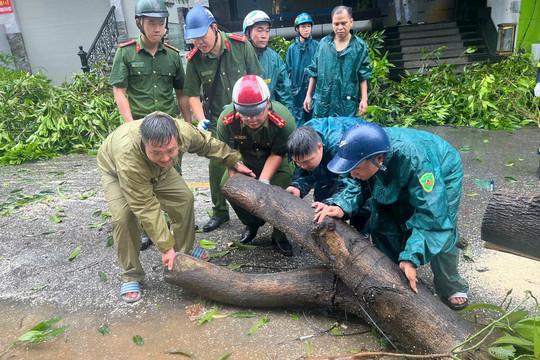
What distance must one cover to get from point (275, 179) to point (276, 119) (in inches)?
20.9

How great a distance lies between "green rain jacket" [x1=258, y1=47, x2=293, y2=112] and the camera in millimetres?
4367

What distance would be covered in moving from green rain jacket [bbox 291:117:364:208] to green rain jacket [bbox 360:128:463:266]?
0.17 metres

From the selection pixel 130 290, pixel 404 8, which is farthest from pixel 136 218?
pixel 404 8

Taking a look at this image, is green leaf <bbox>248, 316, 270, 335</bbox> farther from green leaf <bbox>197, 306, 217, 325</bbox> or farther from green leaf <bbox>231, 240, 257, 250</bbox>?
green leaf <bbox>231, 240, 257, 250</bbox>

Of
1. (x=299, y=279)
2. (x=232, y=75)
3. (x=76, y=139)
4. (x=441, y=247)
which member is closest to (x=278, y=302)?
(x=299, y=279)

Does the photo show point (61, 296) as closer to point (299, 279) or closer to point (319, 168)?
point (299, 279)

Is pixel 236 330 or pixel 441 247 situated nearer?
pixel 441 247

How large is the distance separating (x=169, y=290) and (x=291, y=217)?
1.13 meters

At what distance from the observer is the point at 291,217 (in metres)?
2.59

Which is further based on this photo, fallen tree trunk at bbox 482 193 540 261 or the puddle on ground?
fallen tree trunk at bbox 482 193 540 261

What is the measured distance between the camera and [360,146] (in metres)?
2.09

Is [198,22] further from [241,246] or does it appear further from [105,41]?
[105,41]

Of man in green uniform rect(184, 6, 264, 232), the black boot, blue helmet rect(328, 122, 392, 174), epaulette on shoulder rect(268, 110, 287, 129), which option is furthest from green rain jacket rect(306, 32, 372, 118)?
blue helmet rect(328, 122, 392, 174)

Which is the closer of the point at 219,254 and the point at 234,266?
the point at 234,266
